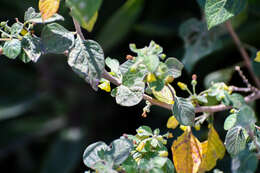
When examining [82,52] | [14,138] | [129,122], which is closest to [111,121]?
[129,122]

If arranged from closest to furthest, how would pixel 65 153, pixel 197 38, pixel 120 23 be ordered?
pixel 197 38
pixel 120 23
pixel 65 153

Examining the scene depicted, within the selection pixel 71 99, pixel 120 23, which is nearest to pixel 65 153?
pixel 71 99

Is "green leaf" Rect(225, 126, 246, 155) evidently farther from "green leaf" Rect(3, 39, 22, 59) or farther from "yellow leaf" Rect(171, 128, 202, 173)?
"green leaf" Rect(3, 39, 22, 59)

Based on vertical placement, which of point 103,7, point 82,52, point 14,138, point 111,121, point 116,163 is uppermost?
point 82,52

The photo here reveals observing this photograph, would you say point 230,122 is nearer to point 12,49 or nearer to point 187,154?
point 187,154

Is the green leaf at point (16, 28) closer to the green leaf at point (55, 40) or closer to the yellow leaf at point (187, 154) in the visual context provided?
the green leaf at point (55, 40)

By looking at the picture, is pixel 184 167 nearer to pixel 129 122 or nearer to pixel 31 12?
pixel 31 12
